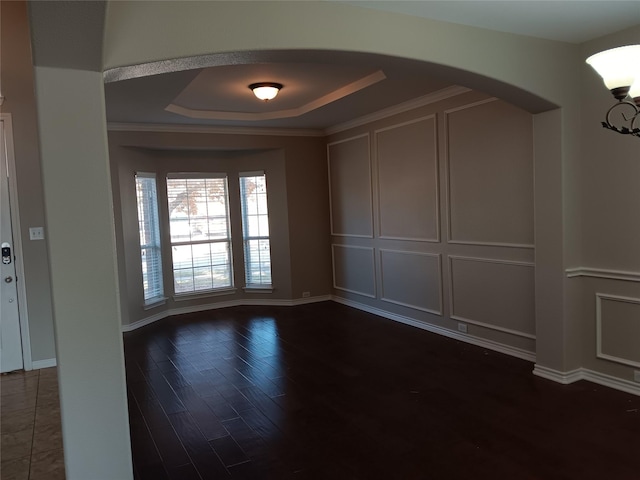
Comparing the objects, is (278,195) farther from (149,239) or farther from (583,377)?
(583,377)

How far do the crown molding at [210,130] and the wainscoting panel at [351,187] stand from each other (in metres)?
0.50

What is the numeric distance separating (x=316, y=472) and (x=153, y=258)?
4673 mm

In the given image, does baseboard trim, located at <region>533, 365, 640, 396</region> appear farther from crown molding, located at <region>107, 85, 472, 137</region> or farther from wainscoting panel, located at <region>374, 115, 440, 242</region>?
crown molding, located at <region>107, 85, 472, 137</region>

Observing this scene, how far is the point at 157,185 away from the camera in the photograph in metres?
6.62

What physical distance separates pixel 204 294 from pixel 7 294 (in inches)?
115

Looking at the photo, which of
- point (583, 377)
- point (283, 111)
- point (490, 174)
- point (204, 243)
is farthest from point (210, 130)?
point (583, 377)

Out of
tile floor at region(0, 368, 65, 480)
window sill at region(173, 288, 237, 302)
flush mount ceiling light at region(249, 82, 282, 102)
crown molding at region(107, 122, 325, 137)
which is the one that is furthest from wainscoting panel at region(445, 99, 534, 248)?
tile floor at region(0, 368, 65, 480)

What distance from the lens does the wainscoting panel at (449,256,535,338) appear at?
4215 millimetres

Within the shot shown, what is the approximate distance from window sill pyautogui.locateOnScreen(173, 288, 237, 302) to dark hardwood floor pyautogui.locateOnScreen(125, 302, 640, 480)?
1.68 m

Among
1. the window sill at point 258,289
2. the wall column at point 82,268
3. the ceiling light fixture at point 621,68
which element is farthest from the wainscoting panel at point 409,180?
the wall column at point 82,268

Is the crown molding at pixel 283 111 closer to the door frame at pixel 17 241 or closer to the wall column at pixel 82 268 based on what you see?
the door frame at pixel 17 241

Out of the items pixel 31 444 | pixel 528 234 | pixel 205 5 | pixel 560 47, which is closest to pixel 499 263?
pixel 528 234

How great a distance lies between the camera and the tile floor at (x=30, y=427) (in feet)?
9.12

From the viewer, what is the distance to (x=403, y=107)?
17.8 feet
